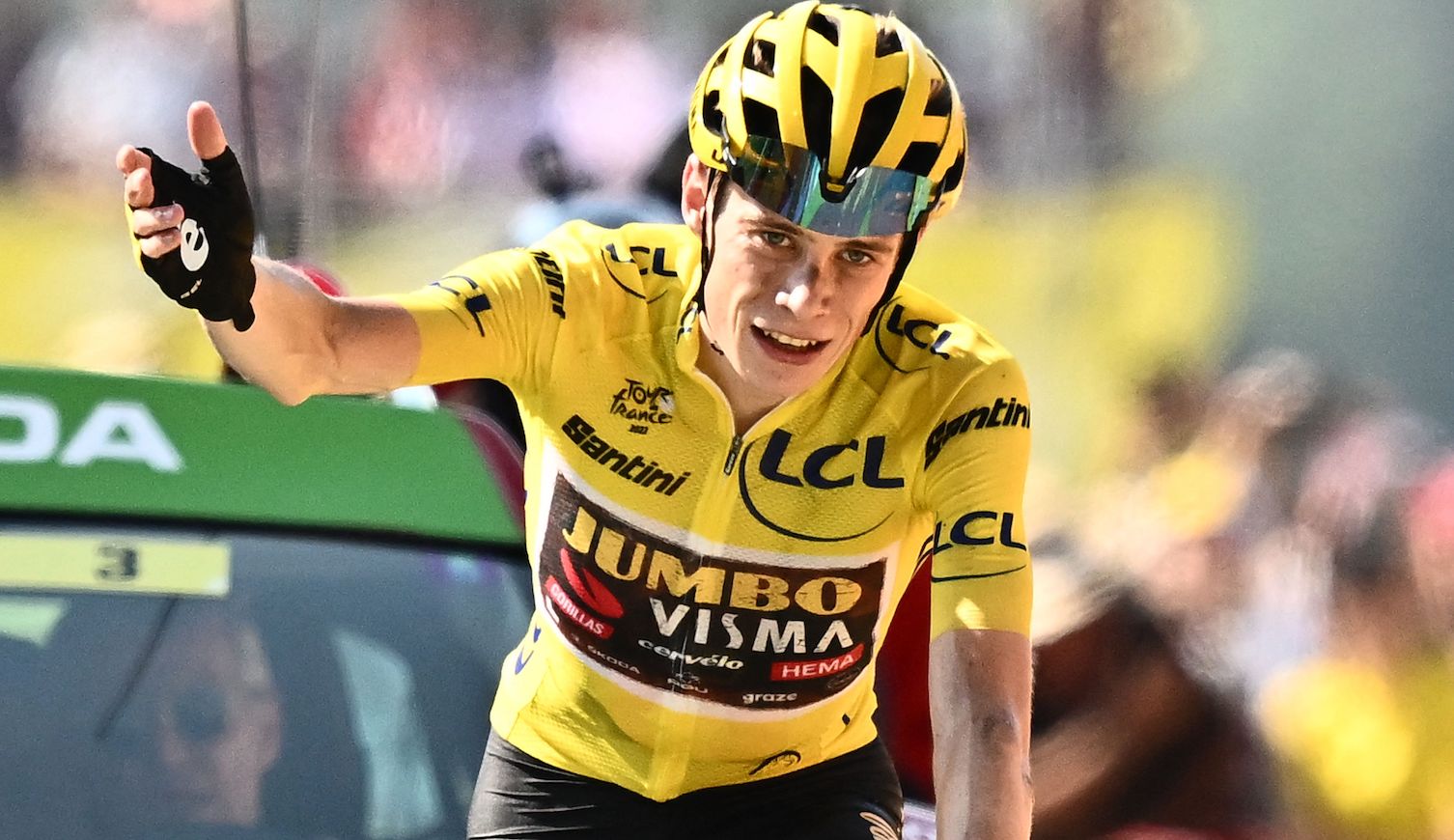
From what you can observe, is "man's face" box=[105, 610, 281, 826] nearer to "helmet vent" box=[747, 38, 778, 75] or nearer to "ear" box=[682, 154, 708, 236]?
"ear" box=[682, 154, 708, 236]

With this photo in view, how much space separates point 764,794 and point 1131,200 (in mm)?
3086

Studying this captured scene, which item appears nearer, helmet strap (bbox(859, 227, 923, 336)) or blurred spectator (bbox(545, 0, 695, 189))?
helmet strap (bbox(859, 227, 923, 336))

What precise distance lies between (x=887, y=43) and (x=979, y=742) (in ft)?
2.65

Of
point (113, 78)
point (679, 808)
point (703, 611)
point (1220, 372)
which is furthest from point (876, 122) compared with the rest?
point (113, 78)

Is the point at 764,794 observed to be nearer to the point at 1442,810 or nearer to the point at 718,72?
the point at 718,72

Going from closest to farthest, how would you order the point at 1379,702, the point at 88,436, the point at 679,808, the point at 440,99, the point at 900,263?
the point at 900,263
the point at 679,808
the point at 88,436
the point at 1379,702
the point at 440,99

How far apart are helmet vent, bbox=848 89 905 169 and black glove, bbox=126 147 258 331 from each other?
25.6 inches

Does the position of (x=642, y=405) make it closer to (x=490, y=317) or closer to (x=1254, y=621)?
(x=490, y=317)

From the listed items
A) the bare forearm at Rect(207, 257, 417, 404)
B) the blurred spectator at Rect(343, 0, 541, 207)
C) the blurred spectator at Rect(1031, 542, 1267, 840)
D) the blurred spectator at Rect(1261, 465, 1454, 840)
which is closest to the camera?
the bare forearm at Rect(207, 257, 417, 404)

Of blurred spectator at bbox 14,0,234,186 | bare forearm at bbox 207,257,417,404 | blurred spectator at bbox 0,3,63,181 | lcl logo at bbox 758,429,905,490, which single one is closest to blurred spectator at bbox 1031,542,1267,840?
lcl logo at bbox 758,429,905,490

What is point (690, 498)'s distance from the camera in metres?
1.85

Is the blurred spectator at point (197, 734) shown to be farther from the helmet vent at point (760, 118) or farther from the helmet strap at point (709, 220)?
the helmet vent at point (760, 118)

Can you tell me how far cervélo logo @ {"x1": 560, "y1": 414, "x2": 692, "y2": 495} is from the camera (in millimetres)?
1862

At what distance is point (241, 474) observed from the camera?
80.8 inches
